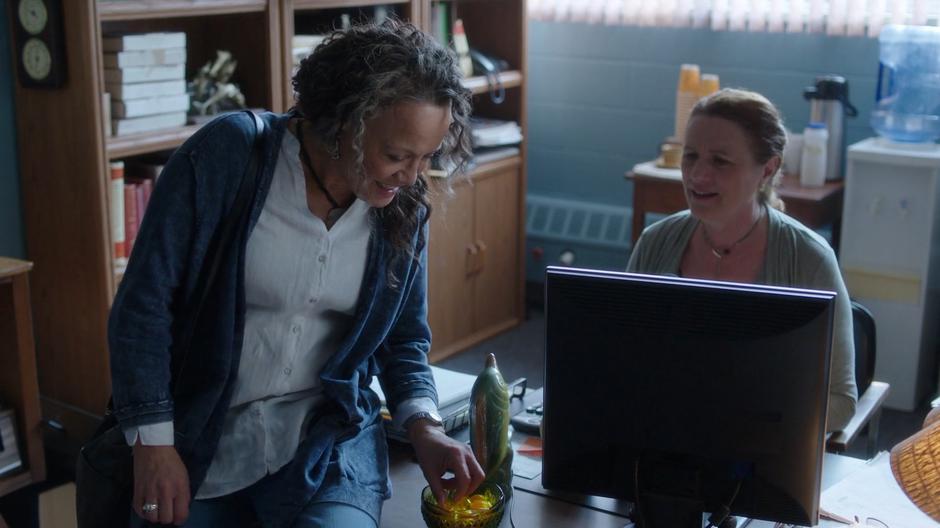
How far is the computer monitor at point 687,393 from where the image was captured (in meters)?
1.35

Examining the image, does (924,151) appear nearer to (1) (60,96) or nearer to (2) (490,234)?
(2) (490,234)

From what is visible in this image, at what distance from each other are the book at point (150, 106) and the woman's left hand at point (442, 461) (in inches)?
63.2

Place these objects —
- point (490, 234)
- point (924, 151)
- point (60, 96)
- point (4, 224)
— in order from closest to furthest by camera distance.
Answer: point (60, 96) → point (4, 224) → point (924, 151) → point (490, 234)

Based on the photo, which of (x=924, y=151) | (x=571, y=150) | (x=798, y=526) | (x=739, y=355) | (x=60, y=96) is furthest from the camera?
(x=571, y=150)

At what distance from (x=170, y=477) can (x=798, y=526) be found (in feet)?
2.80

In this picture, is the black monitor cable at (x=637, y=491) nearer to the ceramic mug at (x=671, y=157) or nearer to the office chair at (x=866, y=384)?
the office chair at (x=866, y=384)

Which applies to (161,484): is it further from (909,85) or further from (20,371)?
(909,85)

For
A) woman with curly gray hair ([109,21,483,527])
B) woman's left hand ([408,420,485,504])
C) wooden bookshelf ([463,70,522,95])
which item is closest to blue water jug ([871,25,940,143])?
wooden bookshelf ([463,70,522,95])

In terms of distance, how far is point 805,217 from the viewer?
360 centimetres

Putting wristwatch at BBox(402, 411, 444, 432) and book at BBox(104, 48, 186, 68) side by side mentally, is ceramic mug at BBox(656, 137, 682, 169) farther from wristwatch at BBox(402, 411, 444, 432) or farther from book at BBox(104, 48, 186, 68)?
wristwatch at BBox(402, 411, 444, 432)

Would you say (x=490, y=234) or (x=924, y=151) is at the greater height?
(x=924, y=151)

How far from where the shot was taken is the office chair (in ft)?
6.85

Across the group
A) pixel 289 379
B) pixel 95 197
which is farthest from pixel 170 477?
pixel 95 197

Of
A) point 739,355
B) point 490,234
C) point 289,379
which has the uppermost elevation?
point 739,355
